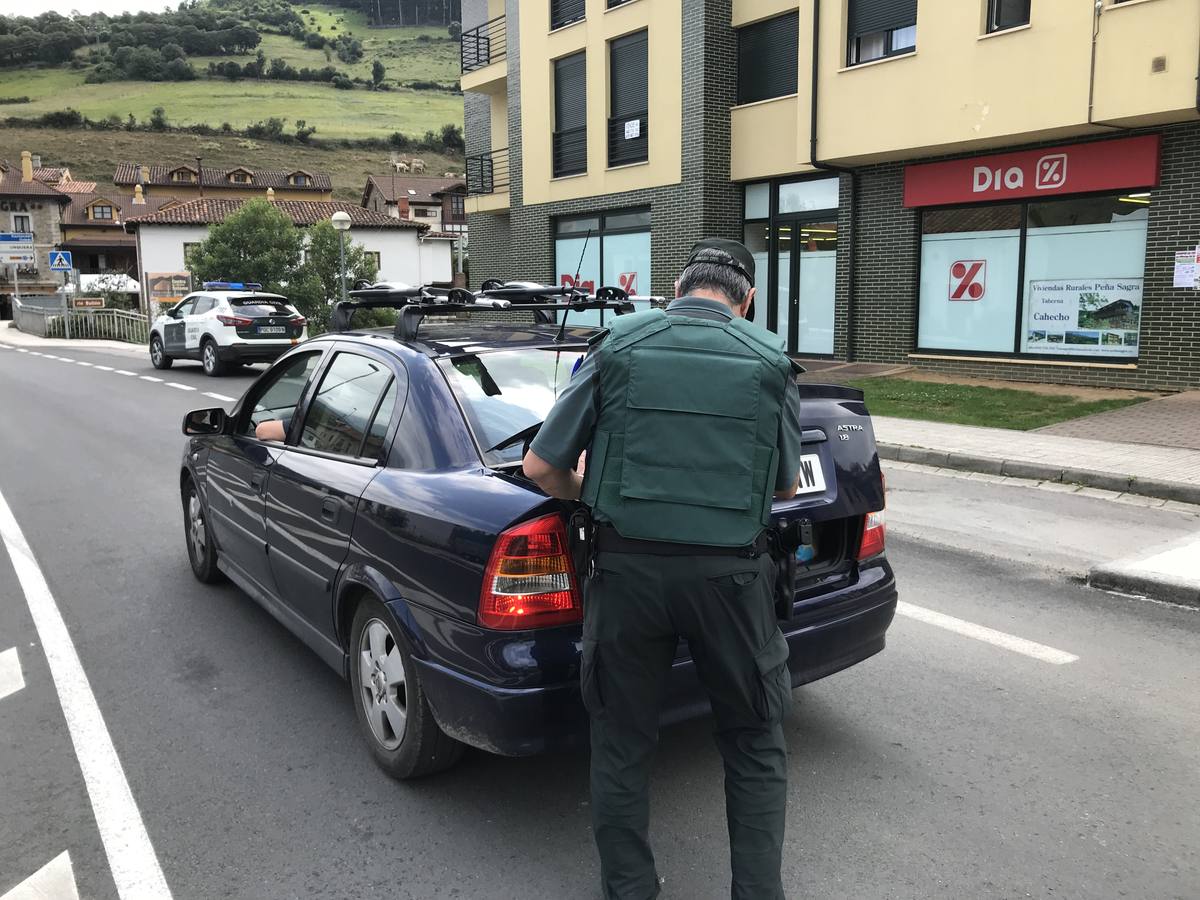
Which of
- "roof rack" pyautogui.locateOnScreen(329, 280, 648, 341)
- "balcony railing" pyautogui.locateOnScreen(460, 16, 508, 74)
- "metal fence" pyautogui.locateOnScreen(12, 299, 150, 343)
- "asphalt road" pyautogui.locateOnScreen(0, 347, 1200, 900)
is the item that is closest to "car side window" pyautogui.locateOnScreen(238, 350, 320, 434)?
"roof rack" pyautogui.locateOnScreen(329, 280, 648, 341)

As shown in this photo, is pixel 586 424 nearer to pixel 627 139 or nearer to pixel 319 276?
pixel 627 139

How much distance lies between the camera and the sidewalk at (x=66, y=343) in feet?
102

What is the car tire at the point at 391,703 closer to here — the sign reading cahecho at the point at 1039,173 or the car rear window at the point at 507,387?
the car rear window at the point at 507,387

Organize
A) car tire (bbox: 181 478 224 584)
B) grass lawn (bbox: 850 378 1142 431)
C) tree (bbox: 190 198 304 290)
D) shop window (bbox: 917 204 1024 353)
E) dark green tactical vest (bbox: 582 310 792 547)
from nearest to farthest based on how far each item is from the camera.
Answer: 1. dark green tactical vest (bbox: 582 310 792 547)
2. car tire (bbox: 181 478 224 584)
3. grass lawn (bbox: 850 378 1142 431)
4. shop window (bbox: 917 204 1024 353)
5. tree (bbox: 190 198 304 290)

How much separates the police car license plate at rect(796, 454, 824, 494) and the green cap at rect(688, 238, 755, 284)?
958mm

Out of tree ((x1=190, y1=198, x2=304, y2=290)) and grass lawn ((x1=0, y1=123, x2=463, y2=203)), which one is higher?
grass lawn ((x1=0, y1=123, x2=463, y2=203))

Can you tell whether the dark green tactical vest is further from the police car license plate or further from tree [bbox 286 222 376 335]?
tree [bbox 286 222 376 335]

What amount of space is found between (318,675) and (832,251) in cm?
1567

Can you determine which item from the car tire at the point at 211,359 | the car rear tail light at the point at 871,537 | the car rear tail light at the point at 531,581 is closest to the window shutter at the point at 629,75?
the car tire at the point at 211,359

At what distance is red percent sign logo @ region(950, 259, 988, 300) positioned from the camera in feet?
51.9

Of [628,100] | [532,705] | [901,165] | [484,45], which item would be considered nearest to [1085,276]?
[901,165]

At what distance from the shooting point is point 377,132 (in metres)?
129

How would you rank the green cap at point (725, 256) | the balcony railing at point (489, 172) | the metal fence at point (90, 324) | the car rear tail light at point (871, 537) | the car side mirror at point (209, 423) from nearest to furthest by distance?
the green cap at point (725, 256) < the car rear tail light at point (871, 537) < the car side mirror at point (209, 423) < the balcony railing at point (489, 172) < the metal fence at point (90, 324)

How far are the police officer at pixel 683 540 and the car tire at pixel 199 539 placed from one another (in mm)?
3668
